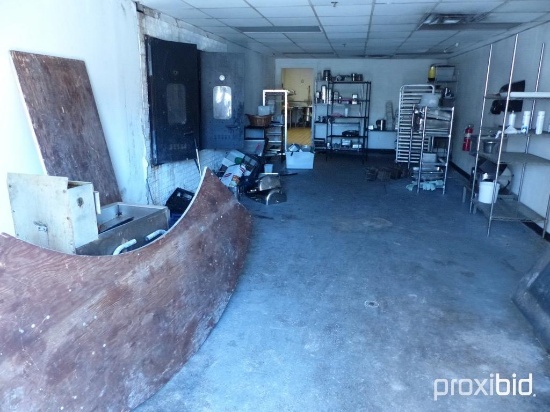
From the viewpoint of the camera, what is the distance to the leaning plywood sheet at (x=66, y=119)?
101 inches

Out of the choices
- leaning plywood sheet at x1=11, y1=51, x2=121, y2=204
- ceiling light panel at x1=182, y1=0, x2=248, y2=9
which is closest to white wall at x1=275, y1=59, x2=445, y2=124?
ceiling light panel at x1=182, y1=0, x2=248, y2=9

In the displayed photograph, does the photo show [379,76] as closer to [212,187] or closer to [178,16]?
[178,16]

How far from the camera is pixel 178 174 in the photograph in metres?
5.15

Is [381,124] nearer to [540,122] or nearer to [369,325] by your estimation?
[540,122]

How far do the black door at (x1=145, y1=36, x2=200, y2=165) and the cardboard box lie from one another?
299cm

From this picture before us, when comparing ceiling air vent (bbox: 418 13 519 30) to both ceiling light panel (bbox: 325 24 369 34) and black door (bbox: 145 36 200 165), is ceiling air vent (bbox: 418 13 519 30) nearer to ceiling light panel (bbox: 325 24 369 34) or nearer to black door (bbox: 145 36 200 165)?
ceiling light panel (bbox: 325 24 369 34)

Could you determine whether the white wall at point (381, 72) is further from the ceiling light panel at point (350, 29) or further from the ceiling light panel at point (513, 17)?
the ceiling light panel at point (513, 17)

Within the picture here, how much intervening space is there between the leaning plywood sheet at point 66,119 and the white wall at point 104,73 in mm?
76

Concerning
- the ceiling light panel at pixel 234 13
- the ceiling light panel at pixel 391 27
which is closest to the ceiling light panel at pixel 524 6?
the ceiling light panel at pixel 391 27

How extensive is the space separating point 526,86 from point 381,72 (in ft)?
16.4

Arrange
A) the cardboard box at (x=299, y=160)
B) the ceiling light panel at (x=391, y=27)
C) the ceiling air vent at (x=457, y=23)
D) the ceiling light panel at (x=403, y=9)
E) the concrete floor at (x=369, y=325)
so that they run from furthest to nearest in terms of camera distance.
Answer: the cardboard box at (x=299, y=160) → the ceiling light panel at (x=391, y=27) → the ceiling air vent at (x=457, y=23) → the ceiling light panel at (x=403, y=9) → the concrete floor at (x=369, y=325)

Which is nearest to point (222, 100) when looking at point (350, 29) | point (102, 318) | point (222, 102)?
point (222, 102)

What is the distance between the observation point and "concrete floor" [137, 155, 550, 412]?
202 centimetres

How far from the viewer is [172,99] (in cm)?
452
